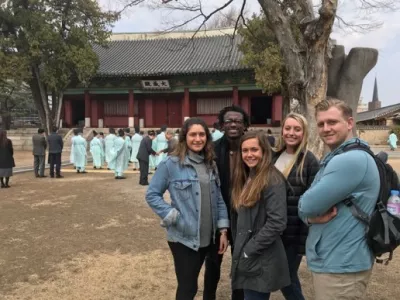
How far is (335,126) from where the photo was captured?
1919mm

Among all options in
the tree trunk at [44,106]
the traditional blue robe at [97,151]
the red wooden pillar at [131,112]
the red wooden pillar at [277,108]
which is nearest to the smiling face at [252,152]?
the traditional blue robe at [97,151]

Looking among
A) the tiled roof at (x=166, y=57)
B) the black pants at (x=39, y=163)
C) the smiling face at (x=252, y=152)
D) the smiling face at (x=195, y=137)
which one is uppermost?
the tiled roof at (x=166, y=57)

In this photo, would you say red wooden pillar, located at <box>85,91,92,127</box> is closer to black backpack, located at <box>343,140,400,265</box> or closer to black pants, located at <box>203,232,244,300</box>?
black pants, located at <box>203,232,244,300</box>

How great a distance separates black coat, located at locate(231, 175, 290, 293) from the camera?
7.27 feet

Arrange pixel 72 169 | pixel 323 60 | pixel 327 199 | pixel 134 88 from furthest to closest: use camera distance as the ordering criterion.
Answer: pixel 134 88
pixel 72 169
pixel 323 60
pixel 327 199

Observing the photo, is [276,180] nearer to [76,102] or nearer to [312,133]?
[312,133]

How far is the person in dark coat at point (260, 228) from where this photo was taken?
222 centimetres

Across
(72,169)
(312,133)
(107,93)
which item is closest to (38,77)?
(107,93)

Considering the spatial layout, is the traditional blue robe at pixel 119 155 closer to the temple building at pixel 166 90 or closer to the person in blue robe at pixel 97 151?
the person in blue robe at pixel 97 151

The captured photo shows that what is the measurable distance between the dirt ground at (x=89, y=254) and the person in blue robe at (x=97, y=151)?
5990mm

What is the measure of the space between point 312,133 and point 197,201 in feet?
13.6

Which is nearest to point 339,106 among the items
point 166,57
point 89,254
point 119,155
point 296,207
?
point 296,207

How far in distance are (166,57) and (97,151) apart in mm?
13217

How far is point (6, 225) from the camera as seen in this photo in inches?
233
